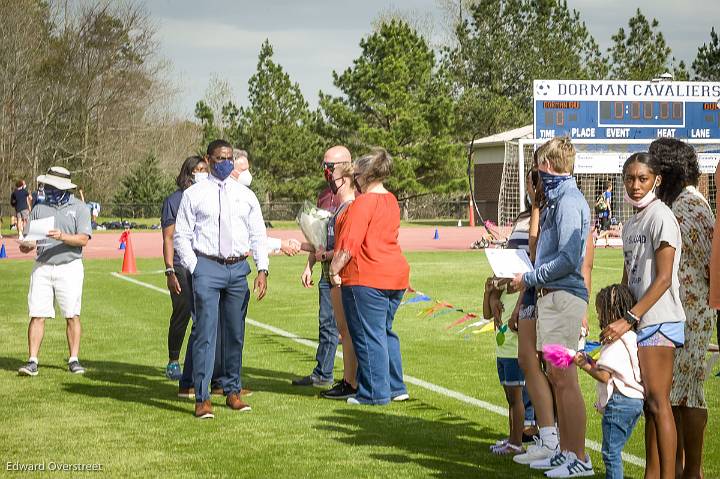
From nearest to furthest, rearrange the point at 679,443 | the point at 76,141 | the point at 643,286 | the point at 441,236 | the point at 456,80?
1. the point at 643,286
2. the point at 679,443
3. the point at 441,236
4. the point at 76,141
5. the point at 456,80

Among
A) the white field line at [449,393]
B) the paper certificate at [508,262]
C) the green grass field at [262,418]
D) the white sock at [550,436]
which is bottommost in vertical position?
the green grass field at [262,418]

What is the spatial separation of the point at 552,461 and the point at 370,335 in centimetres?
275

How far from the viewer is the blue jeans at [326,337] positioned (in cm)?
1006

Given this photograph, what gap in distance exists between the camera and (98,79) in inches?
2704

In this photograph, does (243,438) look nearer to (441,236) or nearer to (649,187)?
(649,187)

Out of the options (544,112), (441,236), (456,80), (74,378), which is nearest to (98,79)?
(456,80)

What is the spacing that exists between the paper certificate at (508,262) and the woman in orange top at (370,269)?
7.55 feet

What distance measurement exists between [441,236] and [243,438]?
35.6 metres

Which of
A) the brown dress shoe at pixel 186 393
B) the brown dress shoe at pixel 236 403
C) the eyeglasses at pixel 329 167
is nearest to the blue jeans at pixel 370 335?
the brown dress shoe at pixel 236 403

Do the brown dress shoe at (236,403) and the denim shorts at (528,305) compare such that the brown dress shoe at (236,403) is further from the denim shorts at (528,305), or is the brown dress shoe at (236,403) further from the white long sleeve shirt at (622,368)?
the white long sleeve shirt at (622,368)

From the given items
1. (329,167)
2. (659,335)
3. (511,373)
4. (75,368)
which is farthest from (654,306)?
(75,368)

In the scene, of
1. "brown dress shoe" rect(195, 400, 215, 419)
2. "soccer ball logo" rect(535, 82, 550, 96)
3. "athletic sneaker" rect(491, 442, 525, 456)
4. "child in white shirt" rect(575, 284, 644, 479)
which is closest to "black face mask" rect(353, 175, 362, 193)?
"brown dress shoe" rect(195, 400, 215, 419)

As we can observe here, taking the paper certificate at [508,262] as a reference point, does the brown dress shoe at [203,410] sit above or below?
below

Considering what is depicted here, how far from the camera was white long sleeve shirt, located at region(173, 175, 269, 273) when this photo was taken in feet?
28.0
